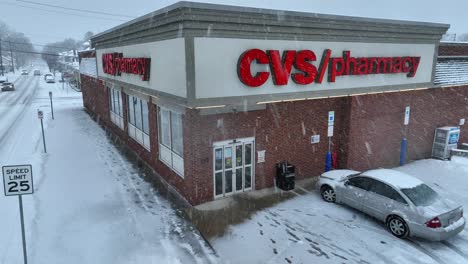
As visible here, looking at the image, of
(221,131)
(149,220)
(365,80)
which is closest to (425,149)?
(365,80)

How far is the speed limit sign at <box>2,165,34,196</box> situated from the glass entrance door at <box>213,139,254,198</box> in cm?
591

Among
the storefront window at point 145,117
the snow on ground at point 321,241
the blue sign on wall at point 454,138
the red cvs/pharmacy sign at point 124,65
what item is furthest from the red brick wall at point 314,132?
the snow on ground at point 321,241

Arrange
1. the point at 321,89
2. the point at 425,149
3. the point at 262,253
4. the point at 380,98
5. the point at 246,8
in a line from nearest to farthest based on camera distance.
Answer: the point at 262,253, the point at 246,8, the point at 321,89, the point at 380,98, the point at 425,149

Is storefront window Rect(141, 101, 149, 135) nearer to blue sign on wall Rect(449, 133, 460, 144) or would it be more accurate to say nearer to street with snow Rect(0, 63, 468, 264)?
street with snow Rect(0, 63, 468, 264)

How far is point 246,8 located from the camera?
1051cm

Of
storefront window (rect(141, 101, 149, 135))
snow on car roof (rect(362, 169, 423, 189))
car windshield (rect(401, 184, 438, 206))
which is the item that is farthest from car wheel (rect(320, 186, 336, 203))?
storefront window (rect(141, 101, 149, 135))

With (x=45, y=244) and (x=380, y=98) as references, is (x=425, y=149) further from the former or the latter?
(x=45, y=244)

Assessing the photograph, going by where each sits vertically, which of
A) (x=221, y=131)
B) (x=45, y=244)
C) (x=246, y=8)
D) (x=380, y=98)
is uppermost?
(x=246, y=8)

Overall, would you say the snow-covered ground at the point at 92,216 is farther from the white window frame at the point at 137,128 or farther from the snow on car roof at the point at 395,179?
the snow on car roof at the point at 395,179

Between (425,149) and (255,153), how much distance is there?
34.6 ft

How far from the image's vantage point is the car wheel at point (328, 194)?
1221 cm

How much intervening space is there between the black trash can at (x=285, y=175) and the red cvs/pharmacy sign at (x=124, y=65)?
6.34m

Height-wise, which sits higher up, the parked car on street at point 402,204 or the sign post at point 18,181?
the sign post at point 18,181

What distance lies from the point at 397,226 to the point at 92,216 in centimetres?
976
